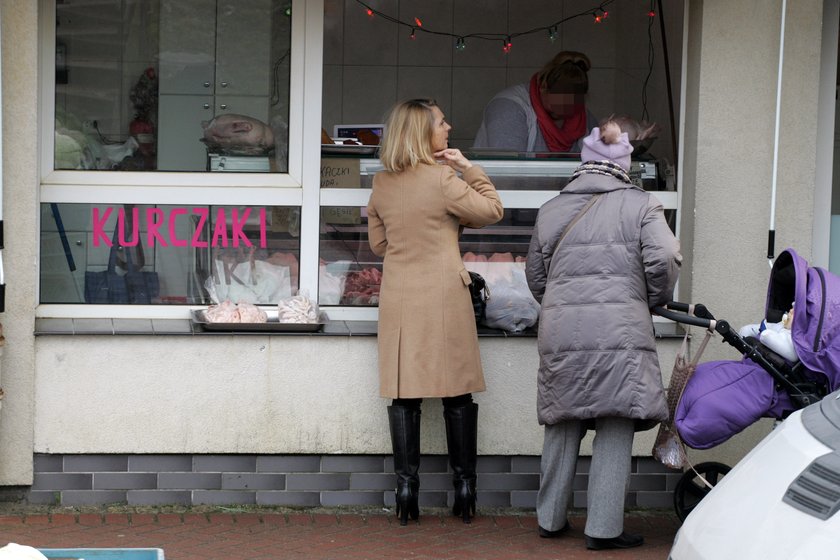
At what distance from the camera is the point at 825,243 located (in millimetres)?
6980

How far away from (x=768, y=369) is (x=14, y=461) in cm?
→ 363

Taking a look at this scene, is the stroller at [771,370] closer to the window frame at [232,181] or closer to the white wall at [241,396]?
the white wall at [241,396]

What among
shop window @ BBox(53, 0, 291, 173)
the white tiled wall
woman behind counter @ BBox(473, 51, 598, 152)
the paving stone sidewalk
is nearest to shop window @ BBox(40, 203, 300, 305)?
shop window @ BBox(53, 0, 291, 173)

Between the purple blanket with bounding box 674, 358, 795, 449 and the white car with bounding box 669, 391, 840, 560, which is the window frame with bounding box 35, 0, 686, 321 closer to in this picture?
the purple blanket with bounding box 674, 358, 795, 449

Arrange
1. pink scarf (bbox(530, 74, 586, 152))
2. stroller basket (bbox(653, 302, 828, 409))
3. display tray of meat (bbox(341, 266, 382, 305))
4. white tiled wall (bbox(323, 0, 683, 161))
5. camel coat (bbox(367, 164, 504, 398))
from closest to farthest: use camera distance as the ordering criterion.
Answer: stroller basket (bbox(653, 302, 828, 409)) < camel coat (bbox(367, 164, 504, 398)) < display tray of meat (bbox(341, 266, 382, 305)) < white tiled wall (bbox(323, 0, 683, 161)) < pink scarf (bbox(530, 74, 586, 152))

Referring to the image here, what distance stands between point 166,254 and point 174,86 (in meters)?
0.88

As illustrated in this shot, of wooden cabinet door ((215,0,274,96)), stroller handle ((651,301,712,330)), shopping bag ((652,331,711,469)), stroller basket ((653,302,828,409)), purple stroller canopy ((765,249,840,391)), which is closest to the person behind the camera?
purple stroller canopy ((765,249,840,391))

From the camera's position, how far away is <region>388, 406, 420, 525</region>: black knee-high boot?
248 inches

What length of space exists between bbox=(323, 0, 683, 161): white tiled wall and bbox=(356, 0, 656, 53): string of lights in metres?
0.02

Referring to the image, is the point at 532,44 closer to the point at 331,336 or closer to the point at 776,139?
the point at 776,139

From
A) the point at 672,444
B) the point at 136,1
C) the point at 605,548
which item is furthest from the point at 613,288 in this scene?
the point at 136,1

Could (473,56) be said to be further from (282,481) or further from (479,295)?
(282,481)

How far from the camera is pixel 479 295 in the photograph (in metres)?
6.59

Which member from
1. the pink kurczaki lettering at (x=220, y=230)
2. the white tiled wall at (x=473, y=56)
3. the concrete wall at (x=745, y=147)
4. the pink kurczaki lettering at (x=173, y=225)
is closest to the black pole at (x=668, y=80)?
the white tiled wall at (x=473, y=56)
